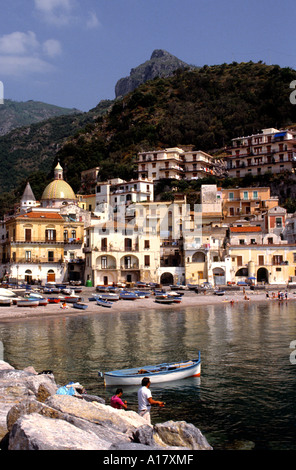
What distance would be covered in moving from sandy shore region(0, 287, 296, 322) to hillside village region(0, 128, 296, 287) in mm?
5456

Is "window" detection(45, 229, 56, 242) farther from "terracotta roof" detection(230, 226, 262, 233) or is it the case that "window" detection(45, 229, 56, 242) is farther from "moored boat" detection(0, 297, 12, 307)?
"terracotta roof" detection(230, 226, 262, 233)

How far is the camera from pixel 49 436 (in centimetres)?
982

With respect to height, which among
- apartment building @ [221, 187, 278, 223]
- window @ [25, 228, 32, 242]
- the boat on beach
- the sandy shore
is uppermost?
apartment building @ [221, 187, 278, 223]

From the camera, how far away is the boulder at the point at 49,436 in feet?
31.5

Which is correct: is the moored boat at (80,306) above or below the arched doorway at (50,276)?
below

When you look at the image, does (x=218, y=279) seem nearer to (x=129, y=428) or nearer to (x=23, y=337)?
(x=23, y=337)

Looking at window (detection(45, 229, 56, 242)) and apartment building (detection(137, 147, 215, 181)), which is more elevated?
apartment building (detection(137, 147, 215, 181))

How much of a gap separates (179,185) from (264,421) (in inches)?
3187

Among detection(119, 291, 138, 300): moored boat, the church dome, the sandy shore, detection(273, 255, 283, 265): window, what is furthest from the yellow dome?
detection(273, 255, 283, 265): window

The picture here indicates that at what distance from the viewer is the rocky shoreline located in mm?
9922

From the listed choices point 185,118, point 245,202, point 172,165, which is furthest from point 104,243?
point 185,118

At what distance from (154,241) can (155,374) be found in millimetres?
47411

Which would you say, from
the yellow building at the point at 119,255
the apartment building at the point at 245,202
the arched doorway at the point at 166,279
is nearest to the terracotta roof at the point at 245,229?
the apartment building at the point at 245,202

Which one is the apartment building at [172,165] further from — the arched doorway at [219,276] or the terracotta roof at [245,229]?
the arched doorway at [219,276]
